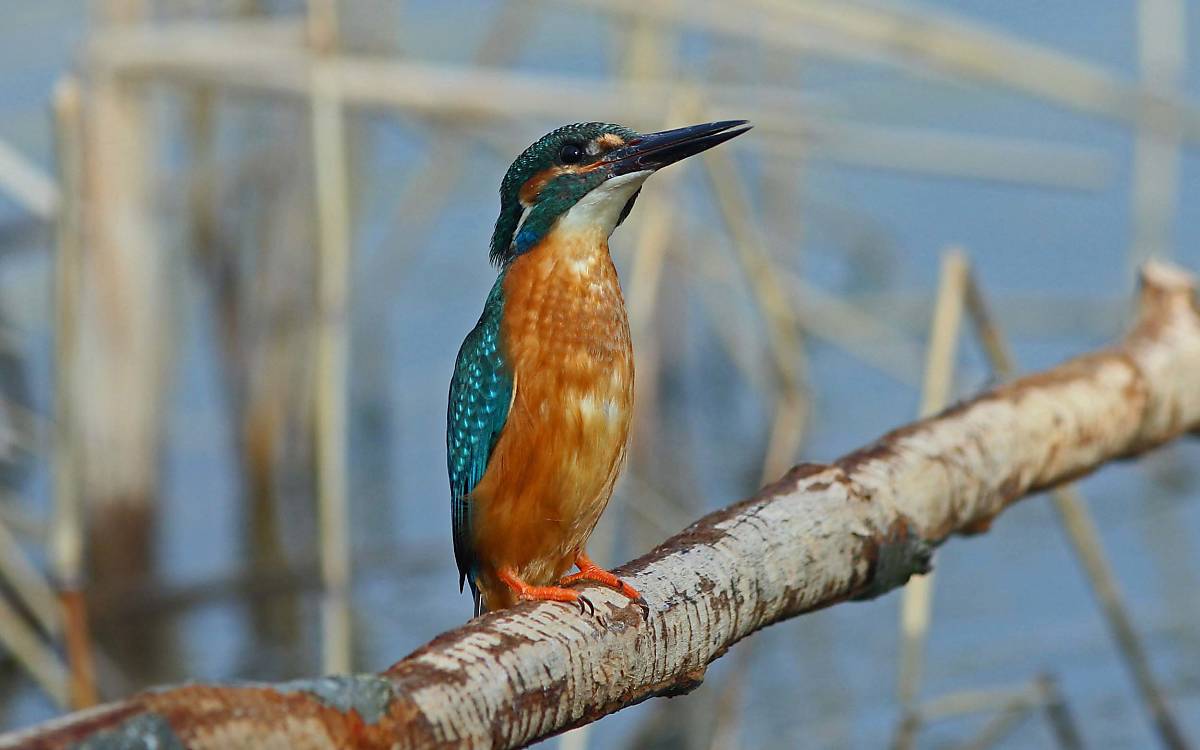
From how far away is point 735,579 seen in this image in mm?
2229

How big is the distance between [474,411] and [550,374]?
18 cm

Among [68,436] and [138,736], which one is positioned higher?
[68,436]

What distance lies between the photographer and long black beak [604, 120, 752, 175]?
103 inches

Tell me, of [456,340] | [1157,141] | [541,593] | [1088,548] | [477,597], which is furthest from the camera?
[456,340]

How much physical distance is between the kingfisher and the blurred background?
1118 mm

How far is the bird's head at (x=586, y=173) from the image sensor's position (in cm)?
266

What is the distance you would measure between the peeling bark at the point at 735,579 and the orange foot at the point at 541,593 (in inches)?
0.9

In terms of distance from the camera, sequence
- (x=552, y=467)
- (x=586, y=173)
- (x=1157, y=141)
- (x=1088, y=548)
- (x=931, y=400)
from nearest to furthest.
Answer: (x=552, y=467) < (x=586, y=173) < (x=931, y=400) < (x=1088, y=548) < (x=1157, y=141)

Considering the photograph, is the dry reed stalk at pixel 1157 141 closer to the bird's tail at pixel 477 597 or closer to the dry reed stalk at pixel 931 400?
the dry reed stalk at pixel 931 400

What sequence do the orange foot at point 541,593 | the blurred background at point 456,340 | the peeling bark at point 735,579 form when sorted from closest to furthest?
the peeling bark at point 735,579
the orange foot at point 541,593
the blurred background at point 456,340

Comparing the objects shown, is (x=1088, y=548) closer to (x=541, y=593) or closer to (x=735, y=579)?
(x=735, y=579)

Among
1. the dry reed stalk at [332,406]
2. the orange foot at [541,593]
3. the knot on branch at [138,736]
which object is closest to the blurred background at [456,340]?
the dry reed stalk at [332,406]

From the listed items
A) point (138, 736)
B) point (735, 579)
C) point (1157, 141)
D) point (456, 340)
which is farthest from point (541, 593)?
point (456, 340)

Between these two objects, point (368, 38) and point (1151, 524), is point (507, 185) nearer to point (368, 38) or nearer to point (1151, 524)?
point (368, 38)
